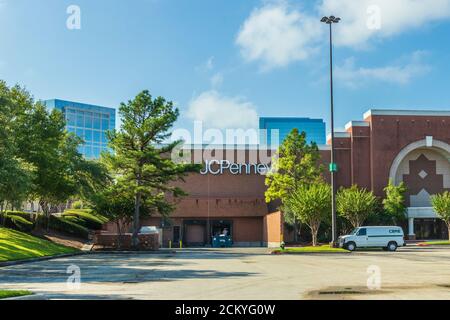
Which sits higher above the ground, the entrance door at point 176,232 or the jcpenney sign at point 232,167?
the jcpenney sign at point 232,167

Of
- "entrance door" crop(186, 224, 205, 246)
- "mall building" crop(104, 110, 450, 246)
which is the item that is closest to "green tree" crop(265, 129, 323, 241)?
"mall building" crop(104, 110, 450, 246)

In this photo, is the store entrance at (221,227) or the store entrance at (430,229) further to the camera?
the store entrance at (221,227)

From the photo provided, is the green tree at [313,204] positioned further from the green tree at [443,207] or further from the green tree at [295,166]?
the green tree at [443,207]

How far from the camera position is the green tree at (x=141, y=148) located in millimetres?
40781

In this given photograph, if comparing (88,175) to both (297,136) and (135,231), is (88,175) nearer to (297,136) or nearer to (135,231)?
(135,231)

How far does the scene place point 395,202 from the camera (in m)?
59.0

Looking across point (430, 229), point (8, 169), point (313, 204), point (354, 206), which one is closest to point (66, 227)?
point (313, 204)

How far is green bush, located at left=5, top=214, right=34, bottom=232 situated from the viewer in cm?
4620

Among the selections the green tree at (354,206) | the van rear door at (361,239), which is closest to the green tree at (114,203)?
the van rear door at (361,239)

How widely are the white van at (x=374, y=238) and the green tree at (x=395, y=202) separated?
18.1 metres

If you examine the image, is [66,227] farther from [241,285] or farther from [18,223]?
[241,285]

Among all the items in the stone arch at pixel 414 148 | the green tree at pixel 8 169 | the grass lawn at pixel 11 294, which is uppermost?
the stone arch at pixel 414 148

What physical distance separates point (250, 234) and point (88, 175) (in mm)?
23832
